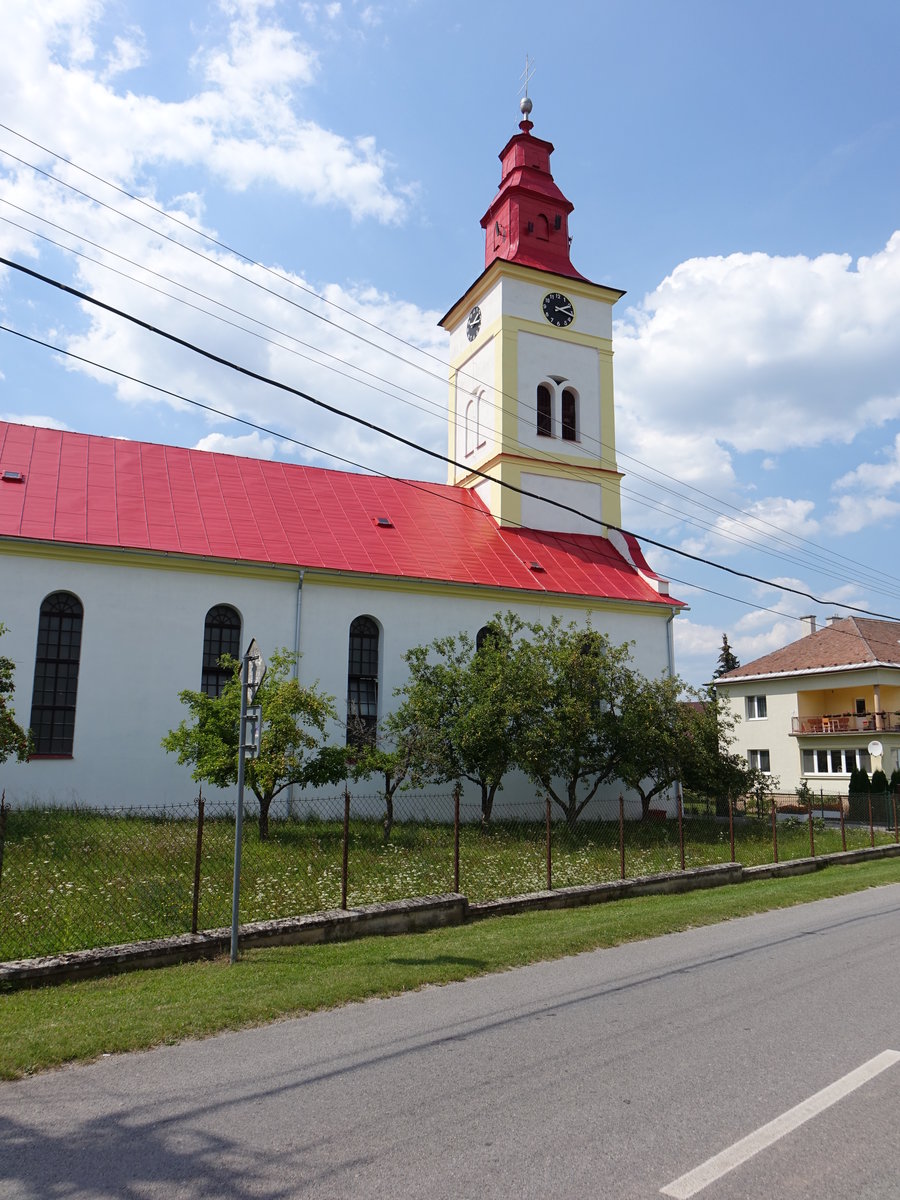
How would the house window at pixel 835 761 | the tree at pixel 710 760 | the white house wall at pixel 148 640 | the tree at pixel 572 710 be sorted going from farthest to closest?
the house window at pixel 835 761 → the tree at pixel 710 760 → the tree at pixel 572 710 → the white house wall at pixel 148 640

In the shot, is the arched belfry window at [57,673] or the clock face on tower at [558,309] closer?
the arched belfry window at [57,673]

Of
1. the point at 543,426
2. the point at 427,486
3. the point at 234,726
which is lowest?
the point at 234,726

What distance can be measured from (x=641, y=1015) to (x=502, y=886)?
24.0 ft

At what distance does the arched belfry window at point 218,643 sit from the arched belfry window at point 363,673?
3.20 metres

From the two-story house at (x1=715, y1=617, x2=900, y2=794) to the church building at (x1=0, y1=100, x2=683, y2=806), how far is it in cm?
1434

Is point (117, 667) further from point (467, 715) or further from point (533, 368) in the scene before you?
point (533, 368)

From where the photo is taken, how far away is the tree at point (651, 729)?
74.6ft

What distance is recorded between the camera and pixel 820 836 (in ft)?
82.4

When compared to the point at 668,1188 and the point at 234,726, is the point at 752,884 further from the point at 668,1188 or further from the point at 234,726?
the point at 668,1188

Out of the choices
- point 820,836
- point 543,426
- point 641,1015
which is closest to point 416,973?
point 641,1015

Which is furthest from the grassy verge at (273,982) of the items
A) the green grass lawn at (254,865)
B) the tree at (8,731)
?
the tree at (8,731)

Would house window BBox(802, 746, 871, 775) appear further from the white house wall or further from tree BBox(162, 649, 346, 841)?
tree BBox(162, 649, 346, 841)

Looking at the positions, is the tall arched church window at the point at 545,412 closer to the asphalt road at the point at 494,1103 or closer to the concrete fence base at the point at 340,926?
the concrete fence base at the point at 340,926

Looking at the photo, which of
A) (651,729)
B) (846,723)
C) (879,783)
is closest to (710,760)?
(651,729)
